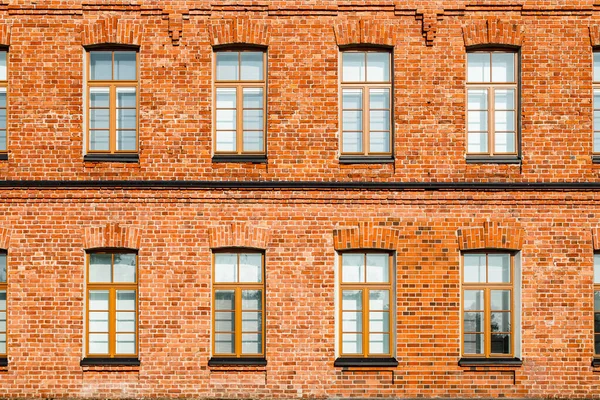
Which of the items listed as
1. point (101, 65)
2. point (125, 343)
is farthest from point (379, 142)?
point (125, 343)

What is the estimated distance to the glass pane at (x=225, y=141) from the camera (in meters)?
15.1

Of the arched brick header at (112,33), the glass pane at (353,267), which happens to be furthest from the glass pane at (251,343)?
the arched brick header at (112,33)

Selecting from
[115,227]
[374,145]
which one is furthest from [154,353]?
[374,145]

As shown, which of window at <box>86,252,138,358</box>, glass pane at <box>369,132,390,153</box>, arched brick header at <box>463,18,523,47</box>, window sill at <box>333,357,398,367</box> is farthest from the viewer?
glass pane at <box>369,132,390,153</box>

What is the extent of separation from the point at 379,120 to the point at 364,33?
1518mm

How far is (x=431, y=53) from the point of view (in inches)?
584

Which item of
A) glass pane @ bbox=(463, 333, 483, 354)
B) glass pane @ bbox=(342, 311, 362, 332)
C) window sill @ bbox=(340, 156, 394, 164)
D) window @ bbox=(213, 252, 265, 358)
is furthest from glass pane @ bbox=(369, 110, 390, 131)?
glass pane @ bbox=(463, 333, 483, 354)

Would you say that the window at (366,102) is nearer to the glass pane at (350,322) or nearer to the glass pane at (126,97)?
the glass pane at (350,322)

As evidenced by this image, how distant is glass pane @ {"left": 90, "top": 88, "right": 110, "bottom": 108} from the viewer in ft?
49.4

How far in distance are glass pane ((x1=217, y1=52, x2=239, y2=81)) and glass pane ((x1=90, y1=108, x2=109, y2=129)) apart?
2.09 metres

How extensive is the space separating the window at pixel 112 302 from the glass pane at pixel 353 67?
4.84 m

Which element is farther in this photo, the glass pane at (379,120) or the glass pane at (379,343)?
the glass pane at (379,120)

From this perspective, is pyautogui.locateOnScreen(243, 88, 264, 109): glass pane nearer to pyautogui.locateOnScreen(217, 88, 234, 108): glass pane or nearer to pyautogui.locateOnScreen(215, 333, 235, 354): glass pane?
pyautogui.locateOnScreen(217, 88, 234, 108): glass pane

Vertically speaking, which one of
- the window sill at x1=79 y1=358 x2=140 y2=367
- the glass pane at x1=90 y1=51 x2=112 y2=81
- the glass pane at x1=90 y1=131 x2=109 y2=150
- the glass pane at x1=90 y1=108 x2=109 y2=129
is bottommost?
the window sill at x1=79 y1=358 x2=140 y2=367
